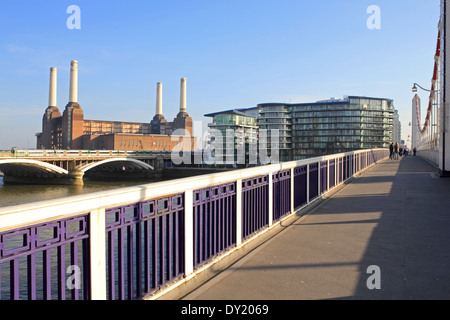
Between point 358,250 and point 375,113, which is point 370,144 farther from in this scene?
point 358,250

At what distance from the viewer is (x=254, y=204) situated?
5.54 metres

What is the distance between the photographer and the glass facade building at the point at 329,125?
108188mm

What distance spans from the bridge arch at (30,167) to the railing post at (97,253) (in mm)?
Answer: 43695

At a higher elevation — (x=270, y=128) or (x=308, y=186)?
(x=270, y=128)

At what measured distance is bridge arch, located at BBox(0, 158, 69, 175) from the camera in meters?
43.2

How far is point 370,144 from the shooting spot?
108188 mm

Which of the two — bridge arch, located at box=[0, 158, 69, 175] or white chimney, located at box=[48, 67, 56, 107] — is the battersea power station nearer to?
white chimney, located at box=[48, 67, 56, 107]

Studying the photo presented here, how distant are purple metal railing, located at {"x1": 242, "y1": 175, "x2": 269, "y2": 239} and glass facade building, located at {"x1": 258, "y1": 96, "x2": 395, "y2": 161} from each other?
10405cm

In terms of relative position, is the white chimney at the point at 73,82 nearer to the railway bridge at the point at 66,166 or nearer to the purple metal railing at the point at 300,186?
the railway bridge at the point at 66,166
